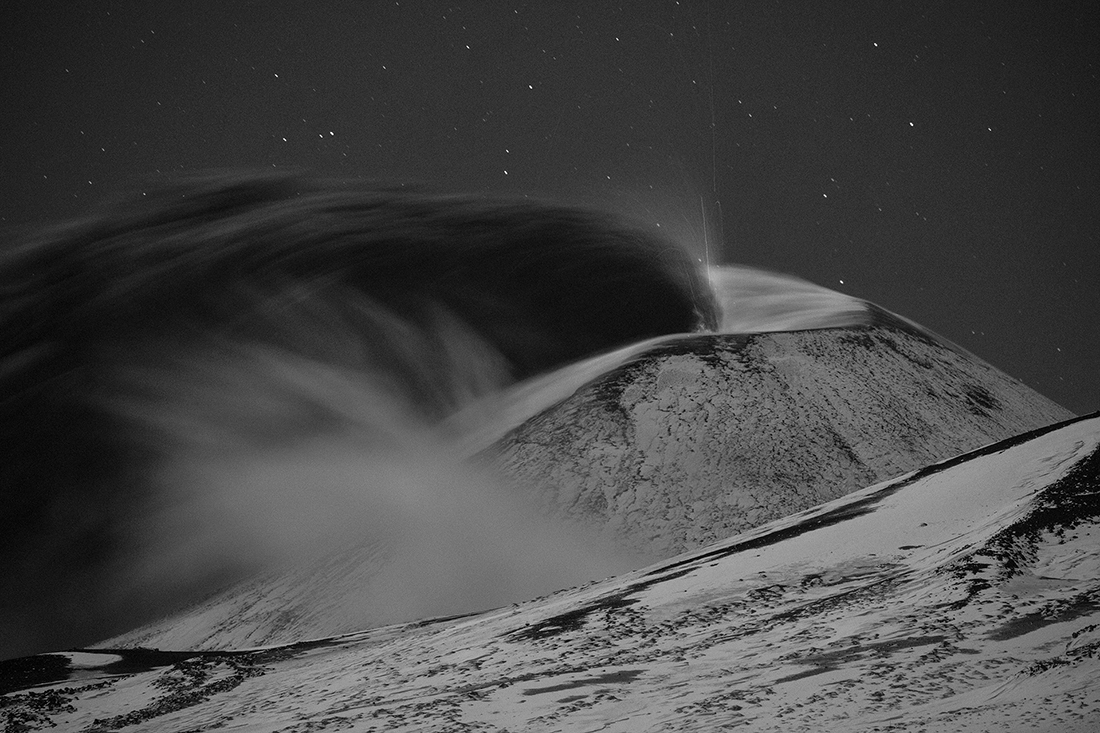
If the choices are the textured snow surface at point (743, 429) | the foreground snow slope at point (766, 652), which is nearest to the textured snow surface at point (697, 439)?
the textured snow surface at point (743, 429)

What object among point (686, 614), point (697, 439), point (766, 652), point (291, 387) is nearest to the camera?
point (766, 652)

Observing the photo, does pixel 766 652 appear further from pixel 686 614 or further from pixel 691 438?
pixel 691 438

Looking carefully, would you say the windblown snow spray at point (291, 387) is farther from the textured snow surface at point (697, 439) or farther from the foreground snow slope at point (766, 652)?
the foreground snow slope at point (766, 652)

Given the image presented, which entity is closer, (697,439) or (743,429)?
(697,439)

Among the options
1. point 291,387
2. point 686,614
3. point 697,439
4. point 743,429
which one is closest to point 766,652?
point 686,614

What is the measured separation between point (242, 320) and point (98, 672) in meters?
47.2

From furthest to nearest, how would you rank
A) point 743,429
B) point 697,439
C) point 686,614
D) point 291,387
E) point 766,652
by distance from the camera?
point 291,387
point 743,429
point 697,439
point 686,614
point 766,652

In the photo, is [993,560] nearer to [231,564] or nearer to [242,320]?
[231,564]

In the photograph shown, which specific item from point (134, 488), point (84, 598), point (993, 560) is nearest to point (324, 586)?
point (84, 598)

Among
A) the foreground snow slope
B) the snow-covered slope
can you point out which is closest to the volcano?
the foreground snow slope

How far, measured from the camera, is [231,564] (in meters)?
41.2

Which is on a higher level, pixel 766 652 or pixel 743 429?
pixel 743 429

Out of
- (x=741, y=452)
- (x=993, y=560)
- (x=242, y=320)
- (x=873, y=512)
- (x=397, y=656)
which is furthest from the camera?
(x=242, y=320)

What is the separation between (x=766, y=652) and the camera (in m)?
13.6
